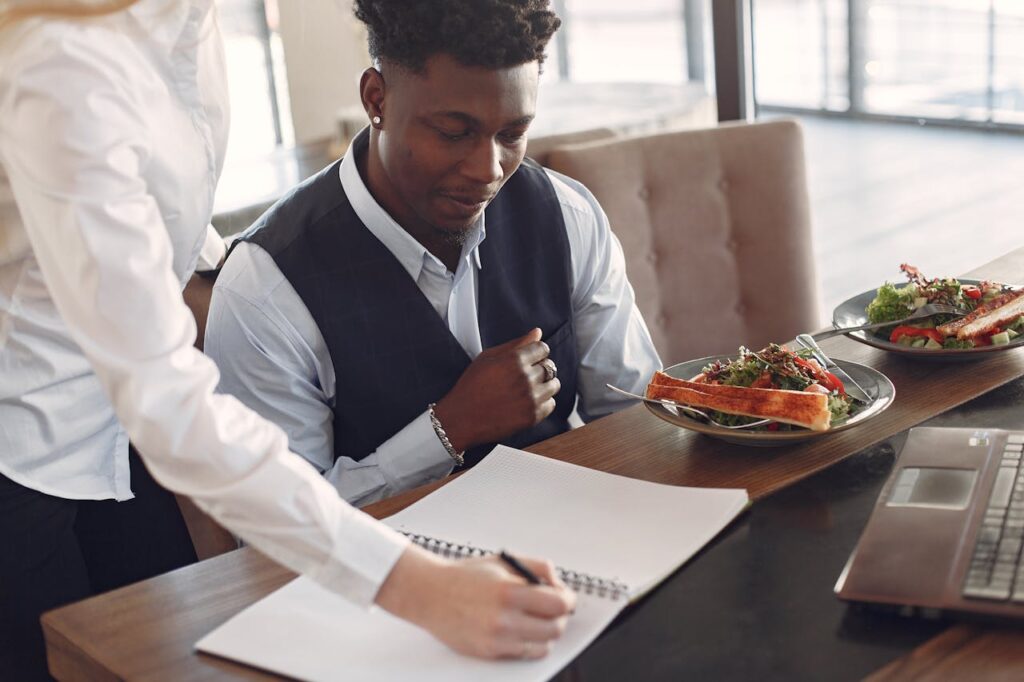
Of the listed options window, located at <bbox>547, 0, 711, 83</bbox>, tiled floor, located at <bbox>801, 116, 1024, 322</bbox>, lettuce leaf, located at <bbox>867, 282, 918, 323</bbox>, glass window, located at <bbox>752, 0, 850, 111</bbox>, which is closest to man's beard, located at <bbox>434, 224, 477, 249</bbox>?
lettuce leaf, located at <bbox>867, 282, 918, 323</bbox>

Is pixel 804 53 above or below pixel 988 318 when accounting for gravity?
below

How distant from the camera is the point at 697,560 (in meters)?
1.04

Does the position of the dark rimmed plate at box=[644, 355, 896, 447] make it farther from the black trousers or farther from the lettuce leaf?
the black trousers

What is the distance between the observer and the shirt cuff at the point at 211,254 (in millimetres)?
1666

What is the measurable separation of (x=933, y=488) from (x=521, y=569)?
41 centimetres

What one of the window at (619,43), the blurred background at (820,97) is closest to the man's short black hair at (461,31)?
the blurred background at (820,97)

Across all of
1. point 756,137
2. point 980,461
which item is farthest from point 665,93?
point 980,461

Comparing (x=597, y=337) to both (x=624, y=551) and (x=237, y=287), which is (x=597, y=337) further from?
(x=624, y=551)

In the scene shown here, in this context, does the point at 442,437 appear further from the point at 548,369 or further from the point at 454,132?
the point at 454,132

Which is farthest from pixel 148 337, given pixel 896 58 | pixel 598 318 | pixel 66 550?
pixel 896 58

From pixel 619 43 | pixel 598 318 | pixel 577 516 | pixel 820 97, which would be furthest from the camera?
pixel 619 43

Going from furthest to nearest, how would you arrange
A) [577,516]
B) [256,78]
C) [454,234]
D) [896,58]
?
1. [896,58]
2. [256,78]
3. [454,234]
4. [577,516]

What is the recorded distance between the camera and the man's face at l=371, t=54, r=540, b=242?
4.42ft

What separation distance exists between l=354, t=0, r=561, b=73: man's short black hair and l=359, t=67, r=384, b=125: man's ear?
3cm
